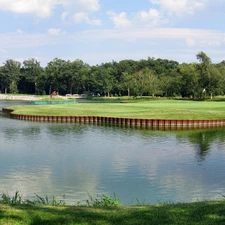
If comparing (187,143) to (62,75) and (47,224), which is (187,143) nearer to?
(47,224)

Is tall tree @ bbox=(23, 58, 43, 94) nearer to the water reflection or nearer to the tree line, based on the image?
the tree line

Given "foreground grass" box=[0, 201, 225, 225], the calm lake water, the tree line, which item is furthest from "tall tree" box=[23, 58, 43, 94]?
"foreground grass" box=[0, 201, 225, 225]

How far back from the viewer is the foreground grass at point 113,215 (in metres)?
8.61

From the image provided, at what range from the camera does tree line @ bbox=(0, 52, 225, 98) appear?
111750 millimetres

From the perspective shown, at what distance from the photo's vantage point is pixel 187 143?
115ft

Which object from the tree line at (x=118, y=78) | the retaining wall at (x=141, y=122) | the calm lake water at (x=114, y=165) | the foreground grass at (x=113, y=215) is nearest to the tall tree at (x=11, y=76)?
the tree line at (x=118, y=78)

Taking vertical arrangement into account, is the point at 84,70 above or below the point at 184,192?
above

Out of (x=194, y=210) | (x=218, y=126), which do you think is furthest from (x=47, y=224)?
(x=218, y=126)

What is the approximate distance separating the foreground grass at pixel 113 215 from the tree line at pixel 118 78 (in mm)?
102382

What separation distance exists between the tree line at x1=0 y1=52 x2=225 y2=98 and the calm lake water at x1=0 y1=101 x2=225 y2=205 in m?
73.0

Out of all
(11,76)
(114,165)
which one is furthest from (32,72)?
(114,165)

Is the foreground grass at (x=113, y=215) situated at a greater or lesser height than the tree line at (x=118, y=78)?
lesser

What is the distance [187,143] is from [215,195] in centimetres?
1813

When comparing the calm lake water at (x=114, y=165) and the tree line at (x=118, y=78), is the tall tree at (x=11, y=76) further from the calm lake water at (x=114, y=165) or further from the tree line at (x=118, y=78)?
the calm lake water at (x=114, y=165)
